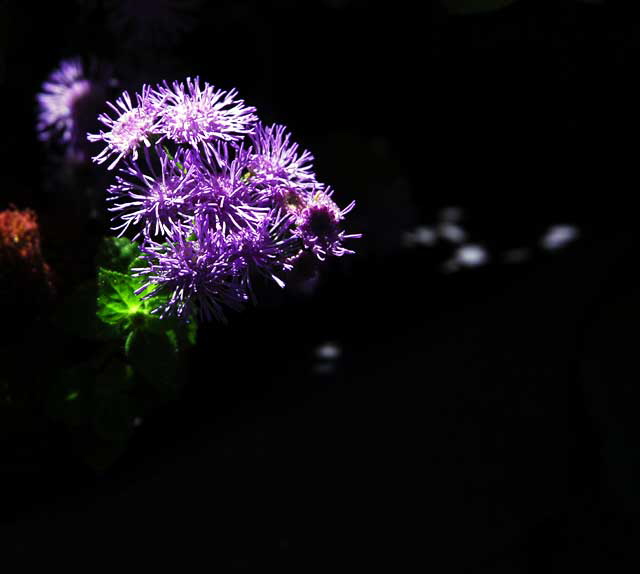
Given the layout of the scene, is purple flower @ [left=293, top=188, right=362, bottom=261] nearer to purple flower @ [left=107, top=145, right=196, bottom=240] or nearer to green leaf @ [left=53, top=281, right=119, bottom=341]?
purple flower @ [left=107, top=145, right=196, bottom=240]

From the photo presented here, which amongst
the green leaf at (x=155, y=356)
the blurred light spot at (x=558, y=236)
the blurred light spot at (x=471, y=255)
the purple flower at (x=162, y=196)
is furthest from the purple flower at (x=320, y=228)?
the blurred light spot at (x=558, y=236)

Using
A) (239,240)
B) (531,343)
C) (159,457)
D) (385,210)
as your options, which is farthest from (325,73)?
(239,240)

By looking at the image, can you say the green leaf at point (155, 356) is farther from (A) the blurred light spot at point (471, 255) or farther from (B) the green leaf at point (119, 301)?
(A) the blurred light spot at point (471, 255)

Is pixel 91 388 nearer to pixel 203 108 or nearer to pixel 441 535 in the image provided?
pixel 203 108

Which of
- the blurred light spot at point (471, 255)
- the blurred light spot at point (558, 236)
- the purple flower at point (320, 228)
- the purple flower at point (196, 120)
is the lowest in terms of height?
the purple flower at point (320, 228)

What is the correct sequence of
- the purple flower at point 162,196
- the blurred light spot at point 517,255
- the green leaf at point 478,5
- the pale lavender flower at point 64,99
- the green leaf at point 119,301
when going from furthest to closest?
the blurred light spot at point 517,255 → the pale lavender flower at point 64,99 → the green leaf at point 478,5 → the green leaf at point 119,301 → the purple flower at point 162,196

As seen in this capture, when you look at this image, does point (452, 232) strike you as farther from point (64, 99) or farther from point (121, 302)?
point (121, 302)

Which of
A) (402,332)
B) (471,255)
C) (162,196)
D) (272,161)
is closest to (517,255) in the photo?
(471,255)
